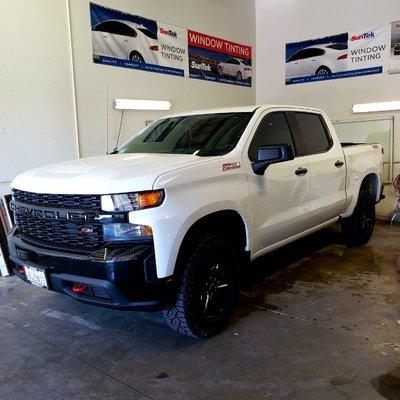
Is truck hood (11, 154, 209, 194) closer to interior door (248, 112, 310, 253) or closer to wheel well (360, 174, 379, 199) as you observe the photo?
interior door (248, 112, 310, 253)

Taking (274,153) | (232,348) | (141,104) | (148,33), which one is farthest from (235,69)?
(232,348)

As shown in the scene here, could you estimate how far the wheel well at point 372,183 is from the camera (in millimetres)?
5488

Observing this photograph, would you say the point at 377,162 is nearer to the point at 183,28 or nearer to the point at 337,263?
the point at 337,263

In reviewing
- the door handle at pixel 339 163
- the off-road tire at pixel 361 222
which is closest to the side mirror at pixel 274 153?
the door handle at pixel 339 163

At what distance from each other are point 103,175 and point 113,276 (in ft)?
2.19

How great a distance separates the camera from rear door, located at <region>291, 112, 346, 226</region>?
4207mm

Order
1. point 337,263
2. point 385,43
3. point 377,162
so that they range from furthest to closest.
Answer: point 385,43, point 377,162, point 337,263

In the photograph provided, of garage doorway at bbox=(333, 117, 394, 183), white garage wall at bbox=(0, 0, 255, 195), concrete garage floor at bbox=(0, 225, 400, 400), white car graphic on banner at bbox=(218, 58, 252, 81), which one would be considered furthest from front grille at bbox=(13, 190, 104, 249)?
garage doorway at bbox=(333, 117, 394, 183)

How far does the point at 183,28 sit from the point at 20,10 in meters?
Result: 2.97

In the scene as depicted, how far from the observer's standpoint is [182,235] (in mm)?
2676

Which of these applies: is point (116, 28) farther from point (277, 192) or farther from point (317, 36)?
point (277, 192)

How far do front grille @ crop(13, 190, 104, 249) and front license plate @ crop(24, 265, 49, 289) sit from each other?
0.69 feet

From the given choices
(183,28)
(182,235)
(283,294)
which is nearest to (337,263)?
(283,294)

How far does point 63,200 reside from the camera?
2.73 m
